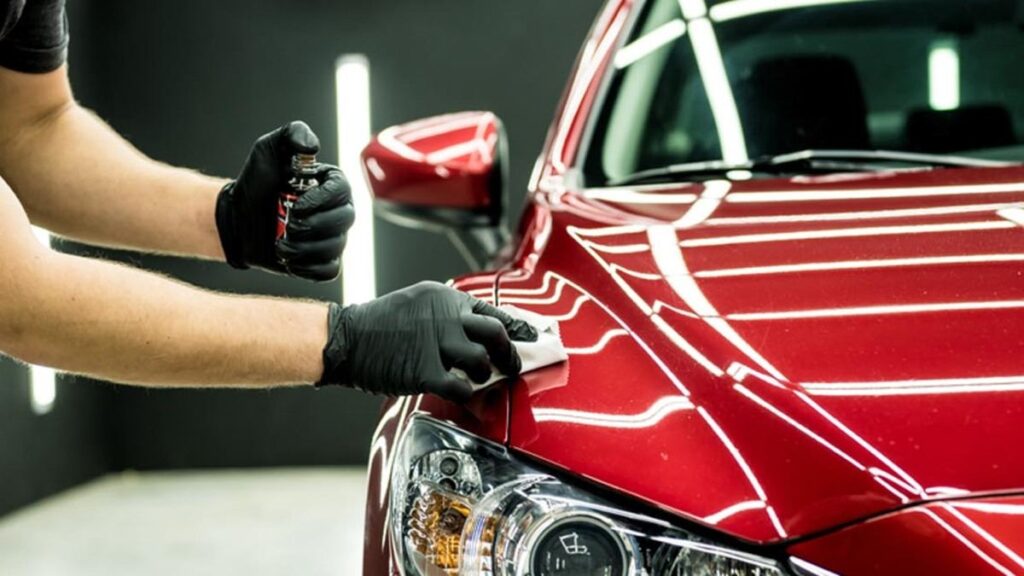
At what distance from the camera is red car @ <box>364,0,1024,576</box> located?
86 centimetres

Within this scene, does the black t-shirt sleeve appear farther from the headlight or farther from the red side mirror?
the headlight

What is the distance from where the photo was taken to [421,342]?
108cm

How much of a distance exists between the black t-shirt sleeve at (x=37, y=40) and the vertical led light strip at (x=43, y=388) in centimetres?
311

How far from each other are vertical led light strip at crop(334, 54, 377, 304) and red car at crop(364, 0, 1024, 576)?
3880 millimetres

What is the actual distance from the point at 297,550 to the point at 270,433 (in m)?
1.63

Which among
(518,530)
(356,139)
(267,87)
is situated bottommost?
(518,530)

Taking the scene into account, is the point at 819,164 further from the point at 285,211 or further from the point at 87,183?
the point at 87,183

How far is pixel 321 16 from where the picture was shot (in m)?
5.48

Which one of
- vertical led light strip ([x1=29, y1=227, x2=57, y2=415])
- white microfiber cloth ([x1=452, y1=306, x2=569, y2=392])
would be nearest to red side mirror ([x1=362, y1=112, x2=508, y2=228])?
white microfiber cloth ([x1=452, y1=306, x2=569, y2=392])

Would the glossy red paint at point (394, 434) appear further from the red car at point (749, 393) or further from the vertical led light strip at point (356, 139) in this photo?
the vertical led light strip at point (356, 139)

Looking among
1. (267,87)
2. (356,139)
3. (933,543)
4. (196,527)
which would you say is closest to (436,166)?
(933,543)

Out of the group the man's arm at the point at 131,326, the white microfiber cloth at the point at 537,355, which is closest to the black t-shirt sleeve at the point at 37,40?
the man's arm at the point at 131,326

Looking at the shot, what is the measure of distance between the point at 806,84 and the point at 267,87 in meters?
4.02

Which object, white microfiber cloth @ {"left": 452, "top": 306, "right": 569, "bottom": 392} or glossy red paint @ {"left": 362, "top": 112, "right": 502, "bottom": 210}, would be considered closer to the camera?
white microfiber cloth @ {"left": 452, "top": 306, "right": 569, "bottom": 392}
